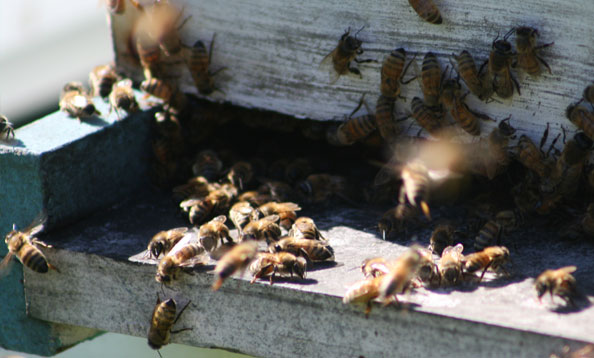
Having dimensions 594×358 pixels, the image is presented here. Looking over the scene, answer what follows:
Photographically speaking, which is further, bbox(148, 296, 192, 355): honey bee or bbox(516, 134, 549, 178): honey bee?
bbox(516, 134, 549, 178): honey bee

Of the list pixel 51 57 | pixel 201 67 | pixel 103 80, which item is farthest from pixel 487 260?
pixel 51 57

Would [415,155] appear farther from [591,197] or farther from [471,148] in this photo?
[591,197]

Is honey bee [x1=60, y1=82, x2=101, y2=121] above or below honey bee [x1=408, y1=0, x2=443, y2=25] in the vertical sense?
below

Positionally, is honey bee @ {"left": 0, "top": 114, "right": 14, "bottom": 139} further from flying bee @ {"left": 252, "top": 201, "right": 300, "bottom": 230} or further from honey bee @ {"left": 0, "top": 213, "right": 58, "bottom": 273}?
flying bee @ {"left": 252, "top": 201, "right": 300, "bottom": 230}

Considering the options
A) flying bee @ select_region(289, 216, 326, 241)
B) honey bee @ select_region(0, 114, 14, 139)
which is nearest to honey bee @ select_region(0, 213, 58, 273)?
honey bee @ select_region(0, 114, 14, 139)

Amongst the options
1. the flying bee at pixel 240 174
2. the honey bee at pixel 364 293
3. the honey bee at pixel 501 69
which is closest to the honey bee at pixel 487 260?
the honey bee at pixel 364 293

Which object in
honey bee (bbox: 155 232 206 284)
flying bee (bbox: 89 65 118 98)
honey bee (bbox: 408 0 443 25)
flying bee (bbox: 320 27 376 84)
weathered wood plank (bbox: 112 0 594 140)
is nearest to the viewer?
honey bee (bbox: 155 232 206 284)

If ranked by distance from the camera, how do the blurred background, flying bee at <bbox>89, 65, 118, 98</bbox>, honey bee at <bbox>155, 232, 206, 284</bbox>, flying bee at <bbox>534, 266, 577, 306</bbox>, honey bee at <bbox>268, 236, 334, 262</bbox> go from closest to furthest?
flying bee at <bbox>534, 266, 577, 306</bbox>, honey bee at <bbox>155, 232, 206, 284</bbox>, honey bee at <bbox>268, 236, 334, 262</bbox>, flying bee at <bbox>89, 65, 118, 98</bbox>, the blurred background
